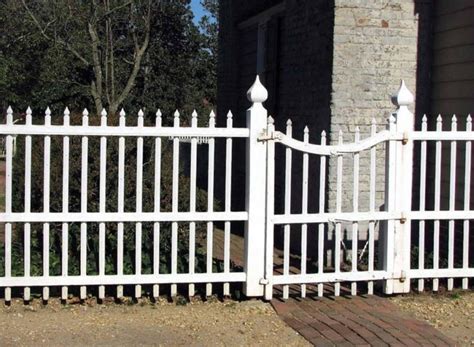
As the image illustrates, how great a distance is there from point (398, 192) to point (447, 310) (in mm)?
1138

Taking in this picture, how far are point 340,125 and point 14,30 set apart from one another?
14057 mm

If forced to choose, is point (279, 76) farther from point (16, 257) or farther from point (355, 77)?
point (16, 257)

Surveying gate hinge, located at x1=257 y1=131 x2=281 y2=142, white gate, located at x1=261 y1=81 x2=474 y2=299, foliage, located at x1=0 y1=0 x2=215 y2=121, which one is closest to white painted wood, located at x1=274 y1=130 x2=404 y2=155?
white gate, located at x1=261 y1=81 x2=474 y2=299

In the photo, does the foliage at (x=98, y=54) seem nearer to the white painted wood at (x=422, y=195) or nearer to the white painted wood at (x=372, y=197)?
the white painted wood at (x=372, y=197)

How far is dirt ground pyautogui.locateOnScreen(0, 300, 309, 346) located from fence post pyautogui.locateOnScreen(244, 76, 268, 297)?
0.51 m

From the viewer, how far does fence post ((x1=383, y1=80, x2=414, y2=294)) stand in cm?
669

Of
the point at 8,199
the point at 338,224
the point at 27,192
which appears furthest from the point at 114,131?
the point at 338,224

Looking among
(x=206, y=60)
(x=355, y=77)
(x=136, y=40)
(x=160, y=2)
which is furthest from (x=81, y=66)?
(x=355, y=77)

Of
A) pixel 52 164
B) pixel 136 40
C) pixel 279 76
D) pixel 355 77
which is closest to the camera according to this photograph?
pixel 52 164

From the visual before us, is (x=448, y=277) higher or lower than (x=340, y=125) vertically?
lower

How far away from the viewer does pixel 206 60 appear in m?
27.8

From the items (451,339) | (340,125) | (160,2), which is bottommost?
(451,339)

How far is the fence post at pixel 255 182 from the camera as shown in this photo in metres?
6.35

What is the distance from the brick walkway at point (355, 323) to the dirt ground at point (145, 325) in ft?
0.49
